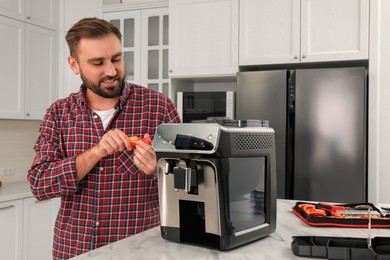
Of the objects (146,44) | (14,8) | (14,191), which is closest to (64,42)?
(14,8)

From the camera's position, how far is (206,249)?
1.10m

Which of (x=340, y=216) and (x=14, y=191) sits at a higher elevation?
(x=340, y=216)

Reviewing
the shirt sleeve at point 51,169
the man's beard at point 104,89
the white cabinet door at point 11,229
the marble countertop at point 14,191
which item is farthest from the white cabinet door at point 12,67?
the man's beard at point 104,89

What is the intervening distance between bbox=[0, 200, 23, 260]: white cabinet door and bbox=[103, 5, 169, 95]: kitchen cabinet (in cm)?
141

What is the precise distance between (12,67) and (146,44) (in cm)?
112

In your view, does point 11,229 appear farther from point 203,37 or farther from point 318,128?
point 318,128

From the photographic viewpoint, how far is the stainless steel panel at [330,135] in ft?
8.88

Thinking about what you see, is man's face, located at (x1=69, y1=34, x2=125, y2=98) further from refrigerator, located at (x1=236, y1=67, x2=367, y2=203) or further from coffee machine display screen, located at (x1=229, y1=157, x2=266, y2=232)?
refrigerator, located at (x1=236, y1=67, x2=367, y2=203)

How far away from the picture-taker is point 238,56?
3.15 m

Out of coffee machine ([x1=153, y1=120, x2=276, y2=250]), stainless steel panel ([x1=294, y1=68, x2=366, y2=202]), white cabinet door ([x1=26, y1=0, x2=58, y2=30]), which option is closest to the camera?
coffee machine ([x1=153, y1=120, x2=276, y2=250])

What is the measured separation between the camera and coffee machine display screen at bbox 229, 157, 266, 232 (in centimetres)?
109

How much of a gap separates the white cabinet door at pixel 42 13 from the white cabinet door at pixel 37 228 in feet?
5.09

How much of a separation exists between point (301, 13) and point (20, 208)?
8.29 feet

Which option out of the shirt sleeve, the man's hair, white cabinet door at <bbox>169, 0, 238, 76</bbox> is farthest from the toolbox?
white cabinet door at <bbox>169, 0, 238, 76</bbox>
